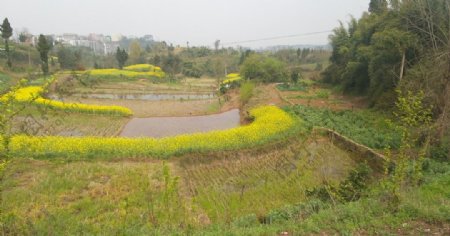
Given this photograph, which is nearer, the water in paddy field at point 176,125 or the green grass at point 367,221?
the green grass at point 367,221

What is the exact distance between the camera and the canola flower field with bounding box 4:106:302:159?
11.1 meters

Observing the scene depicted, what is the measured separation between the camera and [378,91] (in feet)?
60.5

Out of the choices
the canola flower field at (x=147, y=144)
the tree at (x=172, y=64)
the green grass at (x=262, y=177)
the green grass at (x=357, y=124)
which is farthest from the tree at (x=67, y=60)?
the green grass at (x=262, y=177)

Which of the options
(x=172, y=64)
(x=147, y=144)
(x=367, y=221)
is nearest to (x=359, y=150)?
(x=367, y=221)

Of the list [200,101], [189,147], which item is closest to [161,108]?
[200,101]

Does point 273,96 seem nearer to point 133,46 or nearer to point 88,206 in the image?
point 88,206

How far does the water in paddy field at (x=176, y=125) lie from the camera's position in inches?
635

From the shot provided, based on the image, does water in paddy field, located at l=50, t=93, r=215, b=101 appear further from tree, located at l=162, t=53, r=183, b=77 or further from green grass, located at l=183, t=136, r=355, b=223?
tree, located at l=162, t=53, r=183, b=77

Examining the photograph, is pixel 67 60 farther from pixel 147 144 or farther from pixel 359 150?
pixel 359 150

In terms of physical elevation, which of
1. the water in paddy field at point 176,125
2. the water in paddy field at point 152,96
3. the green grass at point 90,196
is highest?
the water in paddy field at point 152,96

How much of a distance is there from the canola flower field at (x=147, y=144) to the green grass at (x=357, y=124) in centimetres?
211

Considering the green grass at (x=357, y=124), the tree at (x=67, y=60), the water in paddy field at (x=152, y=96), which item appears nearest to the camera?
the green grass at (x=357, y=124)

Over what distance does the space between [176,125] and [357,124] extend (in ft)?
30.5

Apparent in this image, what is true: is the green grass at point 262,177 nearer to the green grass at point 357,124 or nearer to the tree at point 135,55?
the green grass at point 357,124
